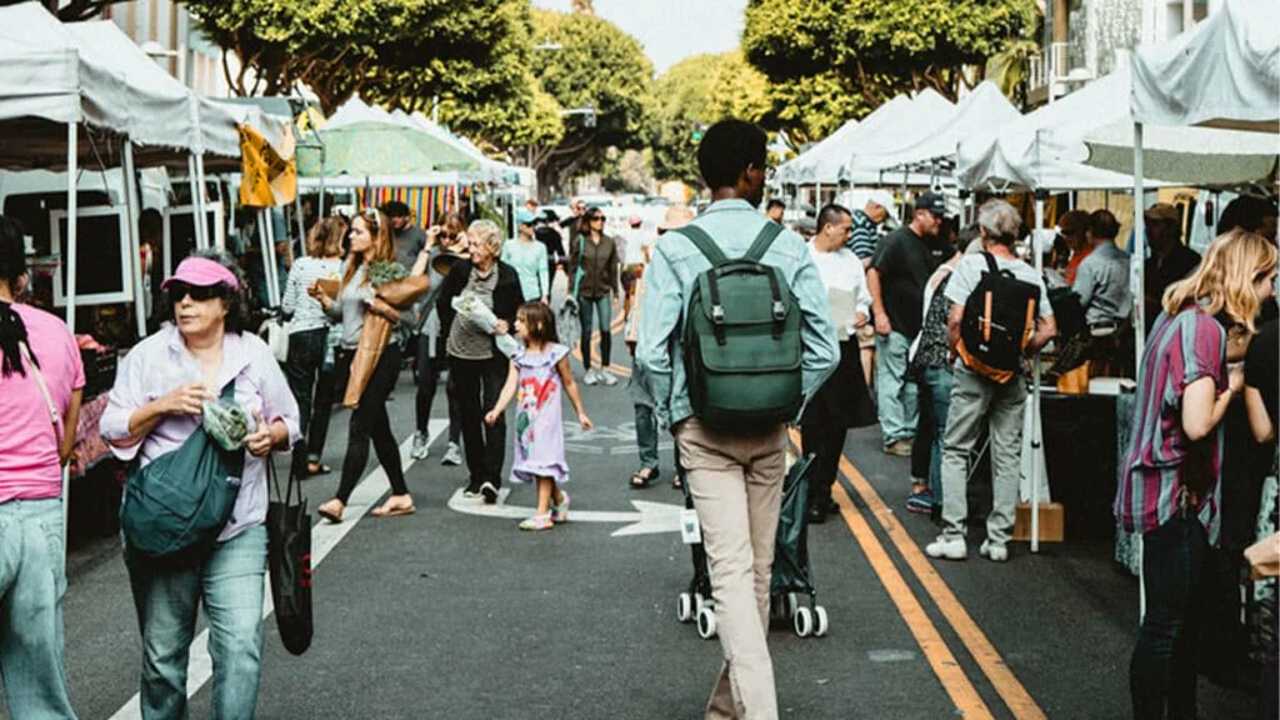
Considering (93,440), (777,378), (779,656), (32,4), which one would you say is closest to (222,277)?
(777,378)

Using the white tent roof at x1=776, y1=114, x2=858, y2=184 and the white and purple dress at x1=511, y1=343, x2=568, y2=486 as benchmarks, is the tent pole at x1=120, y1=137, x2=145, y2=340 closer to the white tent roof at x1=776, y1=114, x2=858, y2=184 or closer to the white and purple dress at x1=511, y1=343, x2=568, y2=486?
the white and purple dress at x1=511, y1=343, x2=568, y2=486

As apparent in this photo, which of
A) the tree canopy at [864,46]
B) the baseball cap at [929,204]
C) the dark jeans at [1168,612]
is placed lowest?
the dark jeans at [1168,612]

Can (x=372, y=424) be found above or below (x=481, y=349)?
below

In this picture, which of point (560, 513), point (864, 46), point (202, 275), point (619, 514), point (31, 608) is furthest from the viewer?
point (864, 46)

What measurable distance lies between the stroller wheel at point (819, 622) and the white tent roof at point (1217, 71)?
2431mm

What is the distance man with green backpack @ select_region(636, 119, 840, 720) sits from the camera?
5.29m

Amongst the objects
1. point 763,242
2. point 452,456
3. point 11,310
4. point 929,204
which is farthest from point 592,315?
point 11,310

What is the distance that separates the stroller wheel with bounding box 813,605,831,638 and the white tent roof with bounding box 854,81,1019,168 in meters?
10.0

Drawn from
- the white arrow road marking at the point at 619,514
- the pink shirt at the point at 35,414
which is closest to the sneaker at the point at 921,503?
the white arrow road marking at the point at 619,514

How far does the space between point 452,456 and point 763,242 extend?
24.3ft

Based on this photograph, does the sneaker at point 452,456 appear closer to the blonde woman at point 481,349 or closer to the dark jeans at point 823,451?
the blonde woman at point 481,349

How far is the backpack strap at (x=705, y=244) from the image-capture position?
5.41m

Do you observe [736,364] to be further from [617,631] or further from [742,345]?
[617,631]

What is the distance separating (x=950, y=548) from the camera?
356 inches
